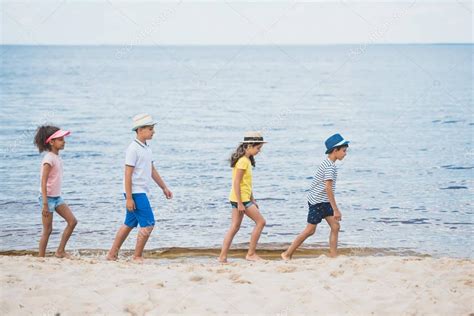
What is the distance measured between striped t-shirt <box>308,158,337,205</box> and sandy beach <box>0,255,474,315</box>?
3.29ft

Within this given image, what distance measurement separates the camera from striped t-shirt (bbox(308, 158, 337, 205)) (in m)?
8.35

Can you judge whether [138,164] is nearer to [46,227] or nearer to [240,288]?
[46,227]

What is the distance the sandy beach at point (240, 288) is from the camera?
19.8 ft

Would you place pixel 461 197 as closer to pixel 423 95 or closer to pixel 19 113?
pixel 19 113

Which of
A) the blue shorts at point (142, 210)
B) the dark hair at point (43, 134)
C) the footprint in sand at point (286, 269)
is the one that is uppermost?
the dark hair at point (43, 134)

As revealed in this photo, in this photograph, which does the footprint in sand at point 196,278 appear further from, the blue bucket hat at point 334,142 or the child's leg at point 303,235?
the blue bucket hat at point 334,142

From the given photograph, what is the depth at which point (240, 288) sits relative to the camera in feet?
21.6

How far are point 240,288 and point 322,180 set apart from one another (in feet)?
7.43

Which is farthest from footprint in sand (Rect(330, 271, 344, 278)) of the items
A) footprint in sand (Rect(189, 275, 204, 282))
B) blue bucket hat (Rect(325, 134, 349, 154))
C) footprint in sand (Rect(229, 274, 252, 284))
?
blue bucket hat (Rect(325, 134, 349, 154))

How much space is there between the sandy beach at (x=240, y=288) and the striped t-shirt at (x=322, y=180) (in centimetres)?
100

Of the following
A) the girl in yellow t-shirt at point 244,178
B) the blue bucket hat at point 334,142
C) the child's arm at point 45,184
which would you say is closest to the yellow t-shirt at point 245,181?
the girl in yellow t-shirt at point 244,178

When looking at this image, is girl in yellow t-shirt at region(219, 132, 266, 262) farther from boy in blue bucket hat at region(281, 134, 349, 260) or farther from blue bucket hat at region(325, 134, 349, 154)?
blue bucket hat at region(325, 134, 349, 154)

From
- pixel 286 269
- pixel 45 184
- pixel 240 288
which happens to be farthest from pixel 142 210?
pixel 240 288

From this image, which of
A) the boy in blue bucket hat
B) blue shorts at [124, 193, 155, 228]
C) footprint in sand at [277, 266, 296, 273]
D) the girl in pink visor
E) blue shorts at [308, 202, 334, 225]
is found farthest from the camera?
blue shorts at [308, 202, 334, 225]
